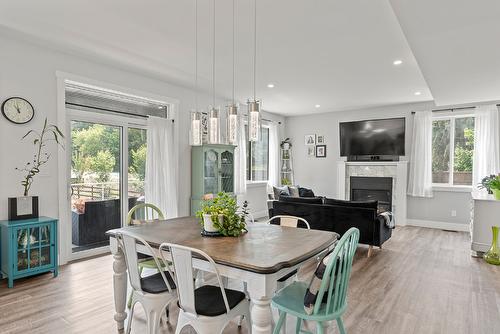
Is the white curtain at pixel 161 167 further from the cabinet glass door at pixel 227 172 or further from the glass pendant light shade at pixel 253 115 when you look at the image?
the glass pendant light shade at pixel 253 115

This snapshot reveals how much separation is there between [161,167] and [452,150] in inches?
228

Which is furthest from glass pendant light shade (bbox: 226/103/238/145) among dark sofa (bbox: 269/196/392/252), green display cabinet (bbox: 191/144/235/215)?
green display cabinet (bbox: 191/144/235/215)

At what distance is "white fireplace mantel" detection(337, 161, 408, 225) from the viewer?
6.45m

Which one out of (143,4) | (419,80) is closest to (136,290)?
(143,4)

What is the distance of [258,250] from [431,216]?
5865 millimetres

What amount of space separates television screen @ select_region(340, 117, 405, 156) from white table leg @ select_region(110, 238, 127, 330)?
5.98m

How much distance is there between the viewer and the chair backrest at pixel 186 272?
1687 millimetres

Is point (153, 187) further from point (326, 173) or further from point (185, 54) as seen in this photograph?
point (326, 173)

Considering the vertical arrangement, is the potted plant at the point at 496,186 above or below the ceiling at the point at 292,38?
below

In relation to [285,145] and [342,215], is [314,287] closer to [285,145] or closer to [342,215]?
[342,215]

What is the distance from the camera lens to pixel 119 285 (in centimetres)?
235

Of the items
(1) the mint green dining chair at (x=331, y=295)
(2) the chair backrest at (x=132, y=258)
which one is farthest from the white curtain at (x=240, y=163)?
(1) the mint green dining chair at (x=331, y=295)

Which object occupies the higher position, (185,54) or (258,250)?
(185,54)

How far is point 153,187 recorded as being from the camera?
462 centimetres
